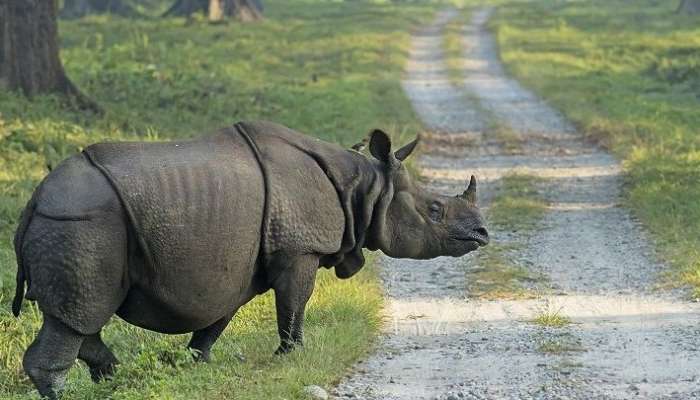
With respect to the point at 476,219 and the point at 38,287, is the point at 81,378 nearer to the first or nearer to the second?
the point at 38,287

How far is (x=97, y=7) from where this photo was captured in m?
40.8

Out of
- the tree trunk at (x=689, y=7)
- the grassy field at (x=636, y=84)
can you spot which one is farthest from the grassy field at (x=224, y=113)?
the tree trunk at (x=689, y=7)

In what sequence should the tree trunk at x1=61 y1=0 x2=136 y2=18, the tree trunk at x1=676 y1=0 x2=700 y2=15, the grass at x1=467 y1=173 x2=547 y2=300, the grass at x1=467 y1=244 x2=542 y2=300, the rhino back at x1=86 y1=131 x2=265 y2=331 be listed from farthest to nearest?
1. the tree trunk at x1=676 y1=0 x2=700 y2=15
2. the tree trunk at x1=61 y1=0 x2=136 y2=18
3. the grass at x1=467 y1=173 x2=547 y2=300
4. the grass at x1=467 y1=244 x2=542 y2=300
5. the rhino back at x1=86 y1=131 x2=265 y2=331

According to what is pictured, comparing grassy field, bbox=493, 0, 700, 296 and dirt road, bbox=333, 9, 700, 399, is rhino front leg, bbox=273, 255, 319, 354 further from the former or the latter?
grassy field, bbox=493, 0, 700, 296

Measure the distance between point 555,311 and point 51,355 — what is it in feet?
13.0

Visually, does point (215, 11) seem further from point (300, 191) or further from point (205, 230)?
point (205, 230)

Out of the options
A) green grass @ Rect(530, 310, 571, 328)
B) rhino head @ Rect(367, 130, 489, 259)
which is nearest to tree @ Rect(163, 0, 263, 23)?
green grass @ Rect(530, 310, 571, 328)

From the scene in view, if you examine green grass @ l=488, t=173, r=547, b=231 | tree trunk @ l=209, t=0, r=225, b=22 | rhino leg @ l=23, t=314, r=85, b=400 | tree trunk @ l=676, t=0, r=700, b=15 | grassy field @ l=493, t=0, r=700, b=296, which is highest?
rhino leg @ l=23, t=314, r=85, b=400

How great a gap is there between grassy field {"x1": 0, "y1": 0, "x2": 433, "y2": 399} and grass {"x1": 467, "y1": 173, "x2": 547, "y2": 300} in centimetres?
83

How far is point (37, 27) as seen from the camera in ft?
58.7

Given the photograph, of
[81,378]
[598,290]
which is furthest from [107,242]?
[598,290]

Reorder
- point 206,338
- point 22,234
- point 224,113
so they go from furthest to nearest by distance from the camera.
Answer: point 224,113 < point 206,338 < point 22,234

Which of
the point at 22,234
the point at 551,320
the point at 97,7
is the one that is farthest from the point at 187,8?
the point at 22,234

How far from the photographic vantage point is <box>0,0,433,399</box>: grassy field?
738cm
